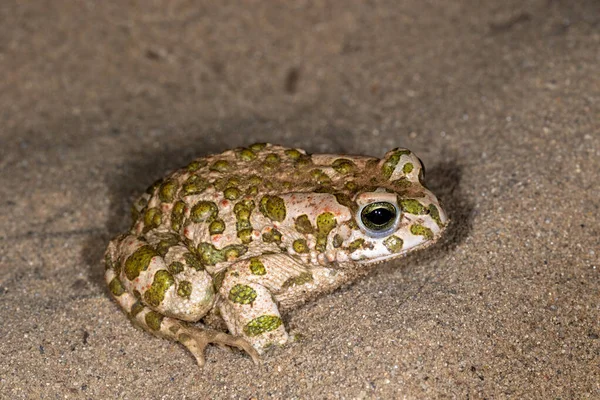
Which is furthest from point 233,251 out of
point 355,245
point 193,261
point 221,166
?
point 355,245

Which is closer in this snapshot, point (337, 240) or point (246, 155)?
point (337, 240)

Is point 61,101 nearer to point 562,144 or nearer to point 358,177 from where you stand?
point 358,177

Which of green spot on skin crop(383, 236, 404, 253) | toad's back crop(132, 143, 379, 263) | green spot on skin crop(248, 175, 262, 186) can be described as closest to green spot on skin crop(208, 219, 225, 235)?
toad's back crop(132, 143, 379, 263)

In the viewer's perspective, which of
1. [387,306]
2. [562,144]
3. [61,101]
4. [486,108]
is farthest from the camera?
[61,101]

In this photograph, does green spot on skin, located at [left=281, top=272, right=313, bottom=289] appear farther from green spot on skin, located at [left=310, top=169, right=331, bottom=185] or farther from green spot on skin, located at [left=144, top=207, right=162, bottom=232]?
green spot on skin, located at [left=144, top=207, right=162, bottom=232]

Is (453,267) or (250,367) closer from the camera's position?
(250,367)

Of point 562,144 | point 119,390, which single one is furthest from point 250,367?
point 562,144

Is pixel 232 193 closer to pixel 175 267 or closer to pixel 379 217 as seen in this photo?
pixel 175 267
